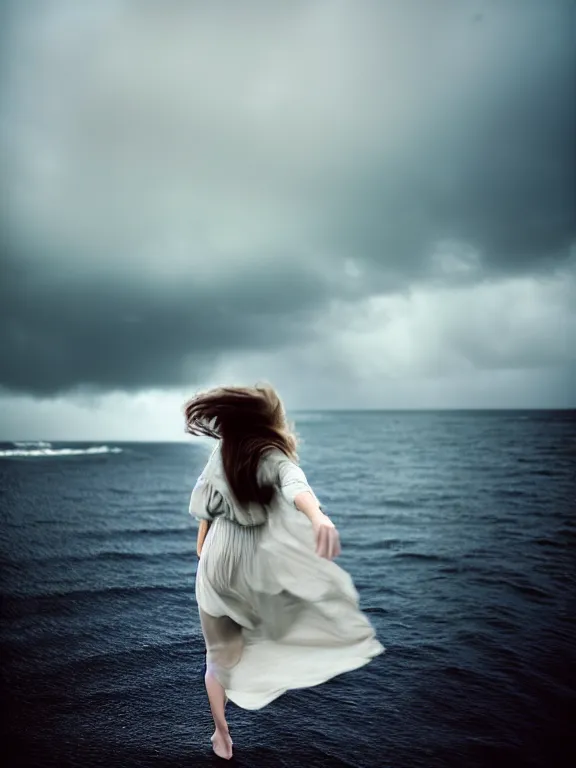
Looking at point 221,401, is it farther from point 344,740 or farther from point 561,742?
point 561,742

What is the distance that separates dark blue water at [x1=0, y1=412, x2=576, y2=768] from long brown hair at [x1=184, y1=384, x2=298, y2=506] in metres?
2.17

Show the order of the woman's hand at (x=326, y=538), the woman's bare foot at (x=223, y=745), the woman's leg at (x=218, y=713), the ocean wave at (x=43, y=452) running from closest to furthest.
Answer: the woman's hand at (x=326, y=538) → the woman's leg at (x=218, y=713) → the woman's bare foot at (x=223, y=745) → the ocean wave at (x=43, y=452)

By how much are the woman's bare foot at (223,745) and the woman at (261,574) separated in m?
0.37

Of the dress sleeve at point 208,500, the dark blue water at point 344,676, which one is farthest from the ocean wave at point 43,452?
the dress sleeve at point 208,500

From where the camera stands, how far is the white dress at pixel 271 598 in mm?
2990

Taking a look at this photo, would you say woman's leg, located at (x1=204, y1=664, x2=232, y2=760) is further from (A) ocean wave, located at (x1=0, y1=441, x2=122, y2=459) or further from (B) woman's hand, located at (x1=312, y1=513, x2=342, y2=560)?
(A) ocean wave, located at (x1=0, y1=441, x2=122, y2=459)

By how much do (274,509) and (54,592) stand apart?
630 cm

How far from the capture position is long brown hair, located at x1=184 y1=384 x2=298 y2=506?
3.12m

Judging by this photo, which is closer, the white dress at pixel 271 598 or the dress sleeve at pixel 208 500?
the white dress at pixel 271 598

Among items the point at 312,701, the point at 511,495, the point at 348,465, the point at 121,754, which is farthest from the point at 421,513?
the point at 348,465

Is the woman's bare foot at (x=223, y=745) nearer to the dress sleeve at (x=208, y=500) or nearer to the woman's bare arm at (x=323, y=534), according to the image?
the dress sleeve at (x=208, y=500)

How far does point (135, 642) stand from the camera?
586 cm

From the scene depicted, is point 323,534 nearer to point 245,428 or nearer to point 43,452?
point 245,428

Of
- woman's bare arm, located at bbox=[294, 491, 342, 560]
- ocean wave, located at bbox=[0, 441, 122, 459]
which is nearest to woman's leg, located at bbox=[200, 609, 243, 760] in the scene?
woman's bare arm, located at bbox=[294, 491, 342, 560]
